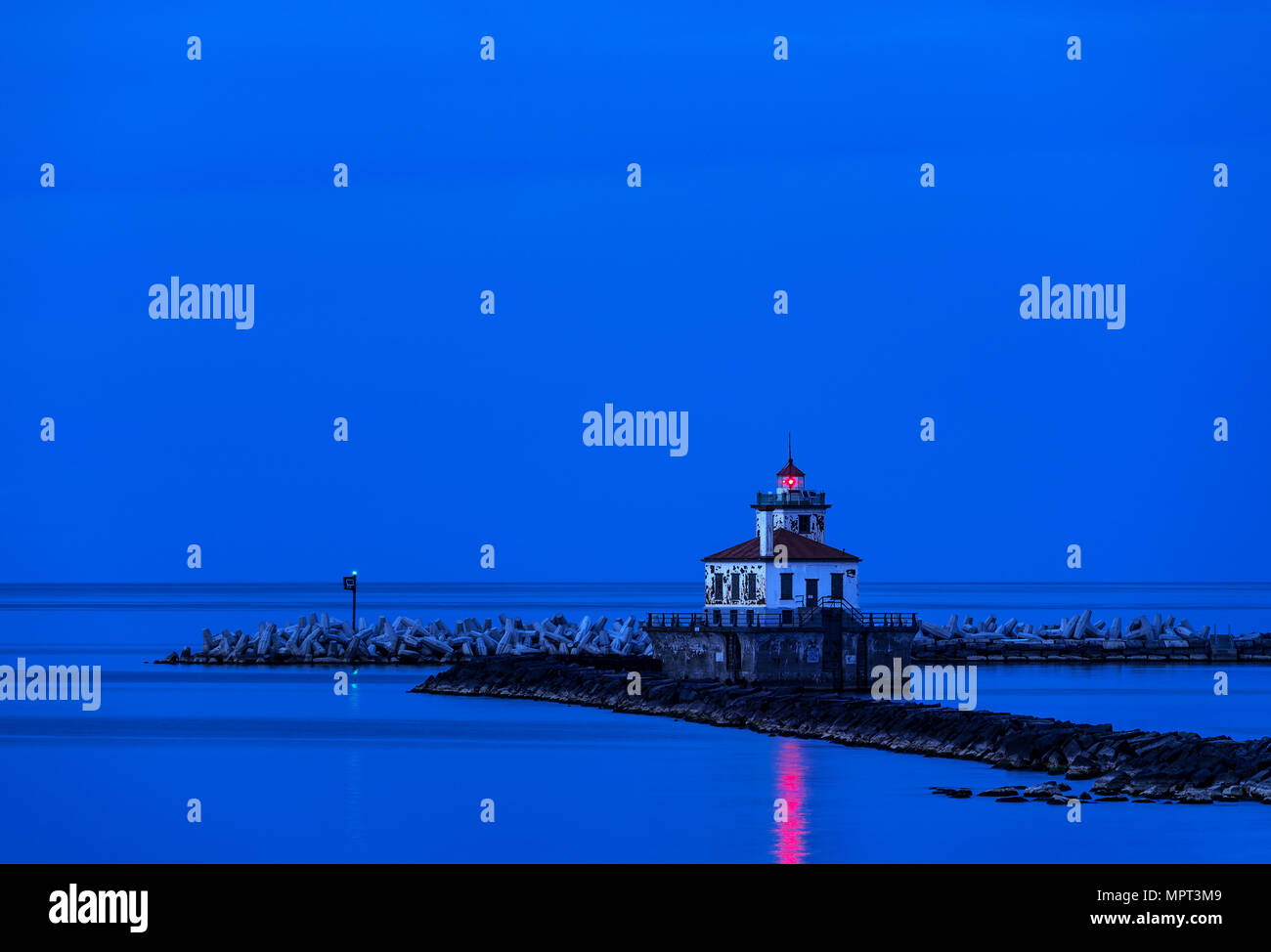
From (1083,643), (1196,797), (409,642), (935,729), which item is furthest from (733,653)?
(1083,643)

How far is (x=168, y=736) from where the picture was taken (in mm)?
52656

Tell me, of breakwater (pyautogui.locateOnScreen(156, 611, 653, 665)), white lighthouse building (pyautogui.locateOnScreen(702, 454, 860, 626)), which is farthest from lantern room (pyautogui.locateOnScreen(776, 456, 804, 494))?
breakwater (pyautogui.locateOnScreen(156, 611, 653, 665))

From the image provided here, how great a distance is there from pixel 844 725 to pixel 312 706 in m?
22.3

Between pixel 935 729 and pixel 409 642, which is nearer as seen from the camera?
pixel 935 729

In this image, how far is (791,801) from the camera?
124 feet

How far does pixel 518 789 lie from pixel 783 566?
1521 centimetres

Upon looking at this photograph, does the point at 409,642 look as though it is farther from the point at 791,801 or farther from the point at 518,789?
the point at 791,801

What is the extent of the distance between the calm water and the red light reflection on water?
8 cm

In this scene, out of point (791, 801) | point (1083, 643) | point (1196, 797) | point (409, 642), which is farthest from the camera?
point (1083, 643)

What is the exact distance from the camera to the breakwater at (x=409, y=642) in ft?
244

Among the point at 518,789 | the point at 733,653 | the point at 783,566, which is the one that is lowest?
the point at 518,789
